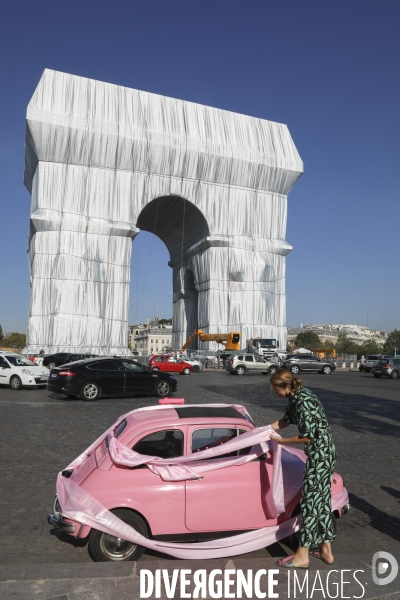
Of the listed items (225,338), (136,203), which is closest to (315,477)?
(225,338)

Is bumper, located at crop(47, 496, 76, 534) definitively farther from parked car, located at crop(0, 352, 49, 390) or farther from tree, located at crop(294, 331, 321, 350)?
tree, located at crop(294, 331, 321, 350)

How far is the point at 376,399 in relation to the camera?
17.4m

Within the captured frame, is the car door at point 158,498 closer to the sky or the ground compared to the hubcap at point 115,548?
closer to the sky

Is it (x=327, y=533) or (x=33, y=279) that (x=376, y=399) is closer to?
(x=327, y=533)

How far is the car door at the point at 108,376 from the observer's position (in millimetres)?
15969

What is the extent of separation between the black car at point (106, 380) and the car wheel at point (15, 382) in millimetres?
3060

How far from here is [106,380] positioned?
16.1m

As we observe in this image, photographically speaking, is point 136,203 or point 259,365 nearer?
point 259,365

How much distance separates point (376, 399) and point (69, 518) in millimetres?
14677

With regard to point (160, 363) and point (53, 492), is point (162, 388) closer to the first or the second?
point (53, 492)

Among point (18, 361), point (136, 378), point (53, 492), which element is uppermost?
point (18, 361)

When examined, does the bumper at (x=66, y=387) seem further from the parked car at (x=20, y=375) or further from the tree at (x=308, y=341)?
the tree at (x=308, y=341)

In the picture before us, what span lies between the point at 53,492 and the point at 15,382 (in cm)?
1360

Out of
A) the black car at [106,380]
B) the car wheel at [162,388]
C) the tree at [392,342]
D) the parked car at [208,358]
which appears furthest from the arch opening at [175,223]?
the tree at [392,342]
